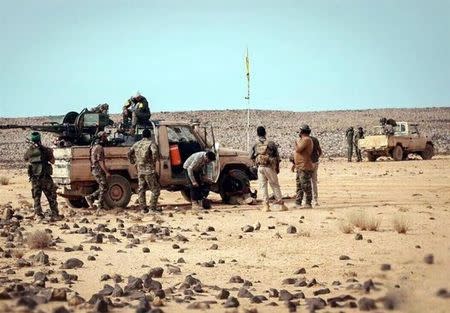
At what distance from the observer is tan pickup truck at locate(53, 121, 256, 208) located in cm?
1895

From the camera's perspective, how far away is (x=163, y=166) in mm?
19484

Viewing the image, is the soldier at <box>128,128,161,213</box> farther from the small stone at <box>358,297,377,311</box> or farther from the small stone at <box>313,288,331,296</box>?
the small stone at <box>358,297,377,311</box>

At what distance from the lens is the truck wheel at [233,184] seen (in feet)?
65.6

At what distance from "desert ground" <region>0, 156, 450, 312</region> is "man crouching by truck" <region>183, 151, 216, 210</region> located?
0.46 m

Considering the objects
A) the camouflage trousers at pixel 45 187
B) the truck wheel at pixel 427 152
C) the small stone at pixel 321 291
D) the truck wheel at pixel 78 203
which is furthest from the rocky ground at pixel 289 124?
the small stone at pixel 321 291

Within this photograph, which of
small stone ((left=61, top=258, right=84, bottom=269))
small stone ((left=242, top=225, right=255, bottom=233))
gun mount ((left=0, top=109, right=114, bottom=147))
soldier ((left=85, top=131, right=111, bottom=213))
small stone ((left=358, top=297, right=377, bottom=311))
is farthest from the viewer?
gun mount ((left=0, top=109, right=114, bottom=147))

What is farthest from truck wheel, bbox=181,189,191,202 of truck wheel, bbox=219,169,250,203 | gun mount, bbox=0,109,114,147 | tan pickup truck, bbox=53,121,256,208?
gun mount, bbox=0,109,114,147

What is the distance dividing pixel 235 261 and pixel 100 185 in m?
8.39

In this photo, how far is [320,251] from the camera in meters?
11.3

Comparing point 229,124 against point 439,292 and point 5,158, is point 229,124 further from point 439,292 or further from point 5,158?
point 439,292

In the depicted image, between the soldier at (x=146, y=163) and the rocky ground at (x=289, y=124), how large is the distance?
133 ft

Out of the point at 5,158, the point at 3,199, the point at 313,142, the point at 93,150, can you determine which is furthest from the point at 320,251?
the point at 5,158

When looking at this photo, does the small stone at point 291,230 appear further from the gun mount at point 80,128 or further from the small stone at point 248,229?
the gun mount at point 80,128

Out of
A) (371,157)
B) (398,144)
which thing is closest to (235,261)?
(398,144)
